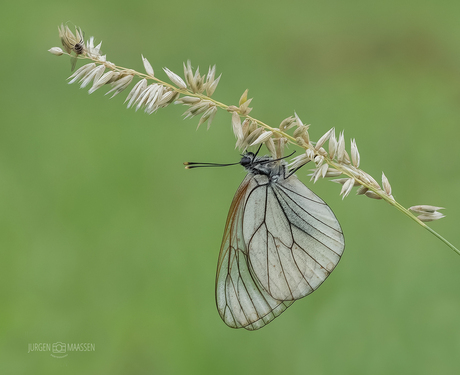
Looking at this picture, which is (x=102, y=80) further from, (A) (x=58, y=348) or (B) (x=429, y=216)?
(A) (x=58, y=348)

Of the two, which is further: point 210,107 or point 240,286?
point 240,286

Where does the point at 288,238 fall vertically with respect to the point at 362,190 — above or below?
below

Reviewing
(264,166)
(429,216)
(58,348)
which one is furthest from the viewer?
(58,348)

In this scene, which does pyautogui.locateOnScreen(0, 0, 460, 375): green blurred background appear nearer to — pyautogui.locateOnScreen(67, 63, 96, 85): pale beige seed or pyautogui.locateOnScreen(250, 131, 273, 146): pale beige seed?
pyautogui.locateOnScreen(250, 131, 273, 146): pale beige seed

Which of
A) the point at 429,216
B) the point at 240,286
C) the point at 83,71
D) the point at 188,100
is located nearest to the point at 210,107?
the point at 188,100

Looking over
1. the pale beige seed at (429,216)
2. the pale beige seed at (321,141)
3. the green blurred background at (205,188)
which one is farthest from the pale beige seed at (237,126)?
the green blurred background at (205,188)
